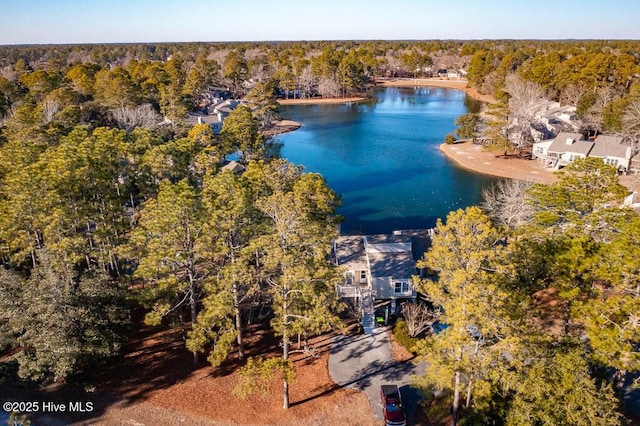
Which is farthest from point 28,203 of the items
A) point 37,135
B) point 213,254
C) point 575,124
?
point 575,124

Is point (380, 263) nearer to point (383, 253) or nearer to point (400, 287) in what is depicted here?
point (383, 253)

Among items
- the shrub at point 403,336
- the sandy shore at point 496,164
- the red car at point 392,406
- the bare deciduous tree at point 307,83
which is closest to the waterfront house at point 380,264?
the shrub at point 403,336

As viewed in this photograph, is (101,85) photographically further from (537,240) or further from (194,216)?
(537,240)

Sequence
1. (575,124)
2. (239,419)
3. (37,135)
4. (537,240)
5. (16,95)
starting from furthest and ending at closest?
(16,95) → (575,124) → (37,135) → (537,240) → (239,419)

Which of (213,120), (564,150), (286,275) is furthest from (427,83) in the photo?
(286,275)

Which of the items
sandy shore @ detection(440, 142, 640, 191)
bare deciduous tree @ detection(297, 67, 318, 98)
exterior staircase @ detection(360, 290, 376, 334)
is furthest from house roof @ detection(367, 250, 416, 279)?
bare deciduous tree @ detection(297, 67, 318, 98)

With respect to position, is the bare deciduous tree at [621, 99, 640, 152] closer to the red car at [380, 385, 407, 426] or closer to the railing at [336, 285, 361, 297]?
the railing at [336, 285, 361, 297]
